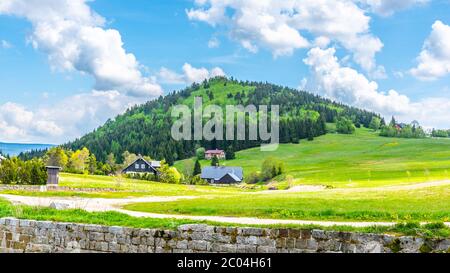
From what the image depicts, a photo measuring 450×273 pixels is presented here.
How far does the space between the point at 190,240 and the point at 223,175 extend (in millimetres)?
143000

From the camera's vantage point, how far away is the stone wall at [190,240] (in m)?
11.2

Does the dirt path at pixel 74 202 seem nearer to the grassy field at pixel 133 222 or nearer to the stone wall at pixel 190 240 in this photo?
the grassy field at pixel 133 222

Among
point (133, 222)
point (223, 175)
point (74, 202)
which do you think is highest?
point (133, 222)

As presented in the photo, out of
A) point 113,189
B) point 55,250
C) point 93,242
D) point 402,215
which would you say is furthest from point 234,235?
point 113,189

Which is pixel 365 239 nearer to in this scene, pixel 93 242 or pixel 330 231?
pixel 330 231

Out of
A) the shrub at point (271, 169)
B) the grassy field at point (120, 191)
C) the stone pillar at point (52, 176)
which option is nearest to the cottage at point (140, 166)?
the shrub at point (271, 169)

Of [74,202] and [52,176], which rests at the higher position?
[52,176]

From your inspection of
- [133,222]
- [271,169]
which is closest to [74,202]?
[133,222]

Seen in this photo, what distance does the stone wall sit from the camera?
11.2 meters

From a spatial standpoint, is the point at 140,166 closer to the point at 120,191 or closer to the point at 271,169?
the point at 271,169

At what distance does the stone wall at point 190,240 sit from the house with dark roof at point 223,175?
137824mm

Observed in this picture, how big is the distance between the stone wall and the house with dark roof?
137824mm

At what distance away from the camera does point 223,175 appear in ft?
511

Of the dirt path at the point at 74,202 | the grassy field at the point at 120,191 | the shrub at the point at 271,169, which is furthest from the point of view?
the shrub at the point at 271,169
